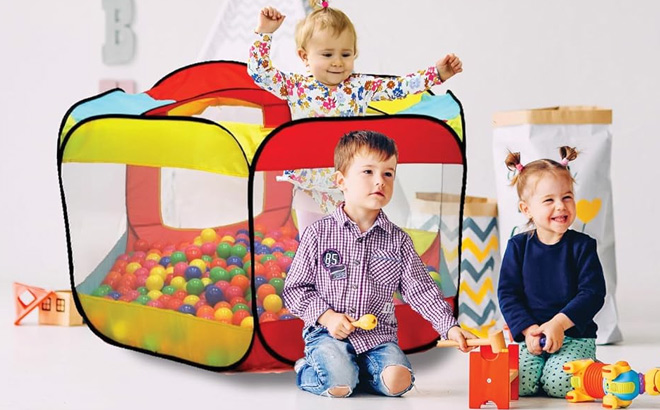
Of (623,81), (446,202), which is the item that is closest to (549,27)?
(623,81)

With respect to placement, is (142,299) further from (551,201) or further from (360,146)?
(551,201)

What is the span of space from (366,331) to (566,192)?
49 centimetres

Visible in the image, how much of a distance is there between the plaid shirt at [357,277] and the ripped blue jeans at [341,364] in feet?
0.08

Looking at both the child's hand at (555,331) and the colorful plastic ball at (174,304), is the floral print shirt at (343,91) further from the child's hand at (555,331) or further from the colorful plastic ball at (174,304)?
the child's hand at (555,331)

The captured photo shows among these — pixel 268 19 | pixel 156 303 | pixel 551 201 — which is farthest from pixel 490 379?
pixel 268 19

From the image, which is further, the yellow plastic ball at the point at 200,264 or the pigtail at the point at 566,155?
the yellow plastic ball at the point at 200,264

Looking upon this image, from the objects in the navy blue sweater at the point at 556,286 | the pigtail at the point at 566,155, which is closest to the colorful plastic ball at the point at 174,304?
the navy blue sweater at the point at 556,286

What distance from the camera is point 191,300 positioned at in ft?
8.68

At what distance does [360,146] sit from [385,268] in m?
0.26

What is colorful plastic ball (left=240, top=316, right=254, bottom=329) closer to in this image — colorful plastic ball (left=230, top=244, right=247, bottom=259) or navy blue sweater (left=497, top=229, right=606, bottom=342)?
colorful plastic ball (left=230, top=244, right=247, bottom=259)

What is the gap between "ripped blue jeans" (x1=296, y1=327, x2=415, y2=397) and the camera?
7.68ft

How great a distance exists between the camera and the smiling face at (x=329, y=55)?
2.74 meters

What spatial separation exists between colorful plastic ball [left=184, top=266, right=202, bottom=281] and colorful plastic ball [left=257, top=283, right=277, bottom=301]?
25 cm

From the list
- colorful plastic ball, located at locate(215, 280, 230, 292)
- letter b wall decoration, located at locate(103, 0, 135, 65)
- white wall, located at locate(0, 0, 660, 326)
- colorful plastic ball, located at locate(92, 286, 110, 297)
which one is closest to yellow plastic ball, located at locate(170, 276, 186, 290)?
colorful plastic ball, located at locate(215, 280, 230, 292)
